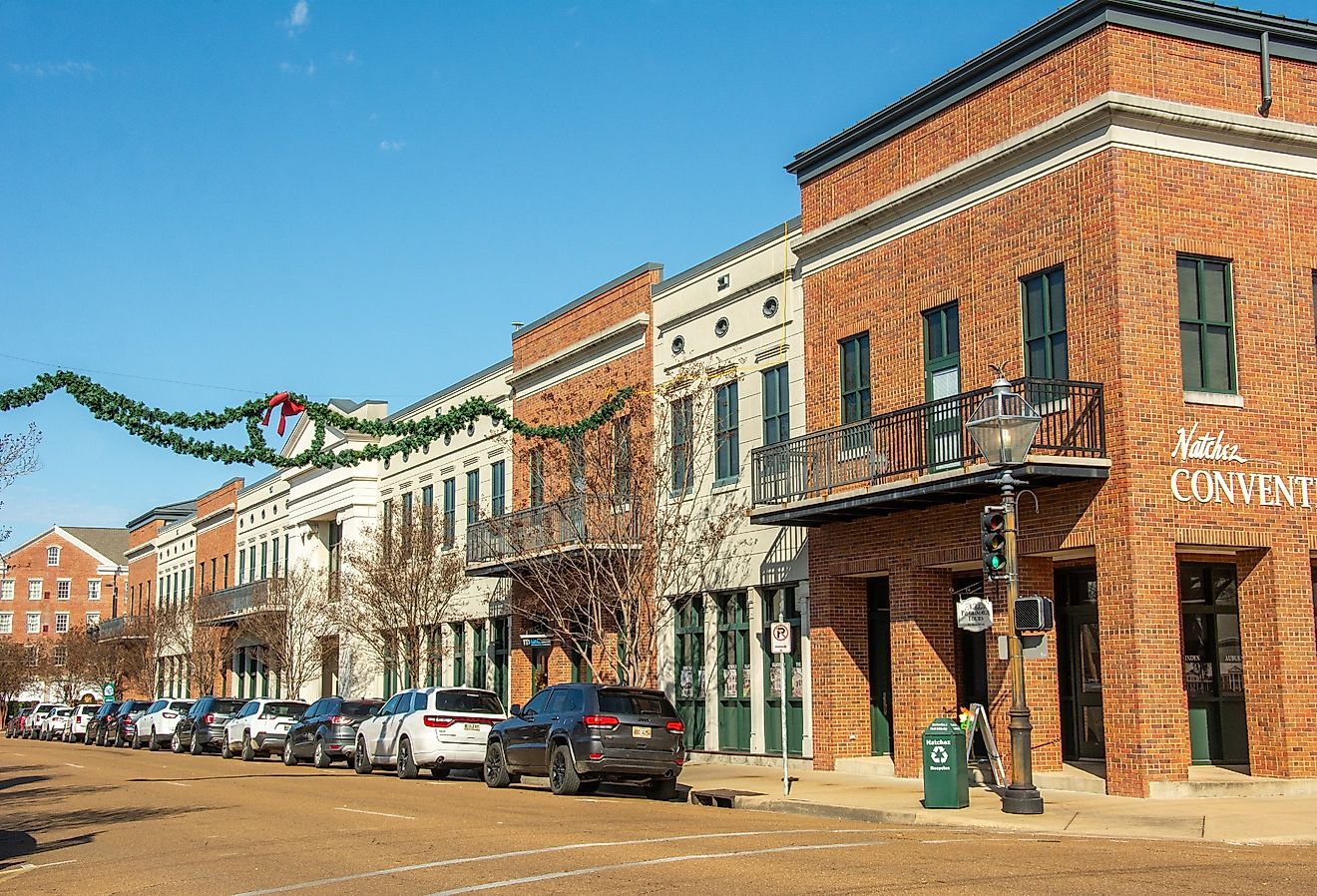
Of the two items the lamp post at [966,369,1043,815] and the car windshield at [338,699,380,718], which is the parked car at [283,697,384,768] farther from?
the lamp post at [966,369,1043,815]

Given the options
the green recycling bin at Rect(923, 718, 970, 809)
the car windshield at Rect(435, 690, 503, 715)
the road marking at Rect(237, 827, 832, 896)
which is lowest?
the road marking at Rect(237, 827, 832, 896)

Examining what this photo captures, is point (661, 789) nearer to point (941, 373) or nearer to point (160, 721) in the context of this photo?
point (941, 373)

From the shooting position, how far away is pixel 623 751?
2117 centimetres

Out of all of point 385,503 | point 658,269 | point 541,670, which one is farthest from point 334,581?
point 658,269

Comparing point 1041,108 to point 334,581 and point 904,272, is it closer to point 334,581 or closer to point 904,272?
point 904,272

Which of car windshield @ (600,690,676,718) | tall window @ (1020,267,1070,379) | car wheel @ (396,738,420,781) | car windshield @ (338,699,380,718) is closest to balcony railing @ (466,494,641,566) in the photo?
car windshield @ (338,699,380,718)

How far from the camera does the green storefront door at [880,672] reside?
25.6 metres

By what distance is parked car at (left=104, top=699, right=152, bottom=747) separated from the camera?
4766 cm

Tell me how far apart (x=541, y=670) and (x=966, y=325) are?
16.9 metres

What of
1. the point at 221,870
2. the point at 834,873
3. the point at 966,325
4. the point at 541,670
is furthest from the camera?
the point at 541,670

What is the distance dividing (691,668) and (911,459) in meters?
9.42

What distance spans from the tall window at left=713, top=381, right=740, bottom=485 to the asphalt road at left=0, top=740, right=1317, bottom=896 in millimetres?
9022

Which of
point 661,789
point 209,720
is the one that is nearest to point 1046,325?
point 661,789

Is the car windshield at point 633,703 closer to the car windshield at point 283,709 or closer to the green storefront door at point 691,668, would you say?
the green storefront door at point 691,668
